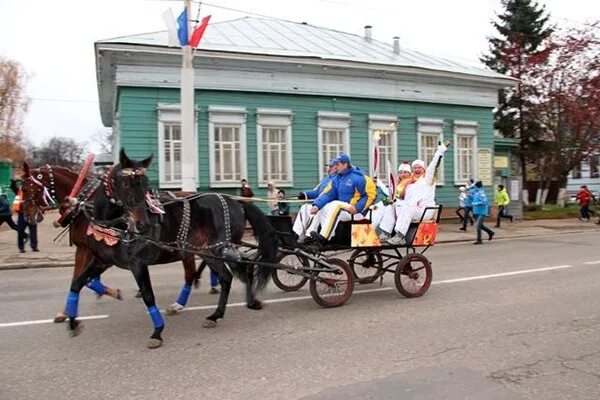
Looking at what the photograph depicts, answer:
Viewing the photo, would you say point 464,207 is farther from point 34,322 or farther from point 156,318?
point 34,322

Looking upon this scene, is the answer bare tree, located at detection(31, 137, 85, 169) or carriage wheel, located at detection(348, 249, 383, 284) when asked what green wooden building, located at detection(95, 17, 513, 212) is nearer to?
carriage wheel, located at detection(348, 249, 383, 284)

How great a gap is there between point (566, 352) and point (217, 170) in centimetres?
1349

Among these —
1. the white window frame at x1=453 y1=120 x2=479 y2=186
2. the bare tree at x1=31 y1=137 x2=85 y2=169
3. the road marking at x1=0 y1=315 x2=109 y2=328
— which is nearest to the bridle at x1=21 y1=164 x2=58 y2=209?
the road marking at x1=0 y1=315 x2=109 y2=328

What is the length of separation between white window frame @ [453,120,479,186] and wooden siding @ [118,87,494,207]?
19 centimetres

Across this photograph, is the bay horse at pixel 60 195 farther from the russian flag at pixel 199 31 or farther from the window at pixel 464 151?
the window at pixel 464 151

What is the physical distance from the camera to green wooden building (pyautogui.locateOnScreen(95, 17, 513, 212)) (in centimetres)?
1620

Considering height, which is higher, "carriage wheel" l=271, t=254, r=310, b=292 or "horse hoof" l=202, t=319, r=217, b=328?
"carriage wheel" l=271, t=254, r=310, b=292

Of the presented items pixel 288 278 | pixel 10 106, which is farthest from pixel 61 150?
pixel 288 278

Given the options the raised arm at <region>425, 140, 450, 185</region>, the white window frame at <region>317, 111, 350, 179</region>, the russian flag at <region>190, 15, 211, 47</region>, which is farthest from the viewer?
the white window frame at <region>317, 111, 350, 179</region>

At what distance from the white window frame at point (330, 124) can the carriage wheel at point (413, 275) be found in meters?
11.2

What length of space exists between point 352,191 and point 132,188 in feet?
10.5

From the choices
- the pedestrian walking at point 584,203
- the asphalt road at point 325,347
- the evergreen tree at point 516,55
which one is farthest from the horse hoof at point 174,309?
the evergreen tree at point 516,55

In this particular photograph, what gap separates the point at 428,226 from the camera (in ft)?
25.2

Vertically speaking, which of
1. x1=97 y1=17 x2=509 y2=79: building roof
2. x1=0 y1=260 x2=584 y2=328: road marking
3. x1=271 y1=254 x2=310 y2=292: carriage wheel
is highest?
x1=97 y1=17 x2=509 y2=79: building roof
